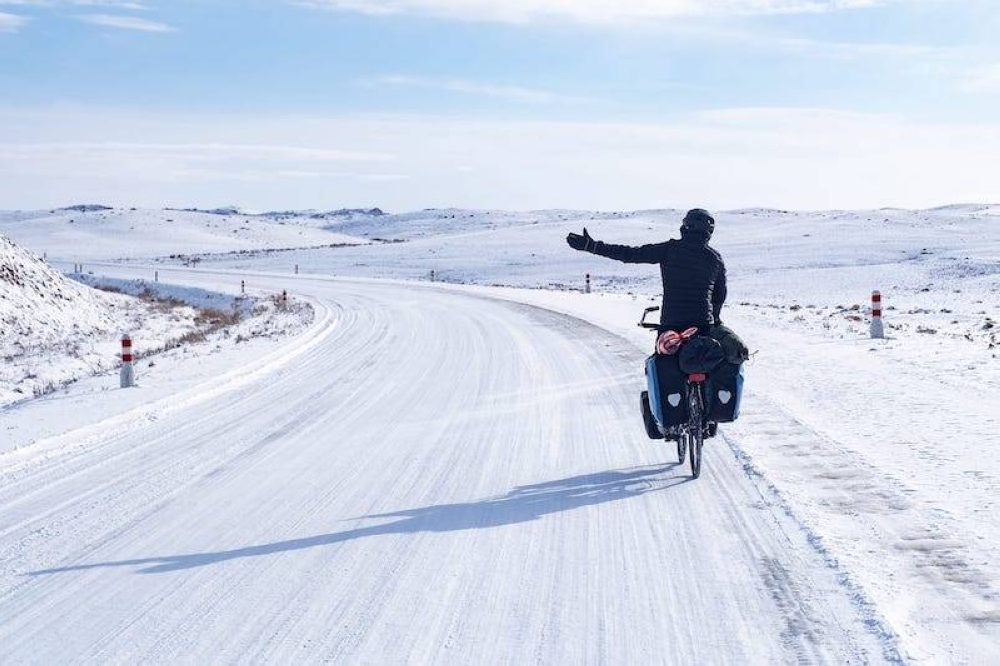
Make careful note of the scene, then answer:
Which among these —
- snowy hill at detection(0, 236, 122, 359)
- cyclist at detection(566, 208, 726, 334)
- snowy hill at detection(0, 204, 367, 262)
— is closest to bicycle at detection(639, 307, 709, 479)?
cyclist at detection(566, 208, 726, 334)

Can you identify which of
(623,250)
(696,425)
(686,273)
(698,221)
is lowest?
(696,425)

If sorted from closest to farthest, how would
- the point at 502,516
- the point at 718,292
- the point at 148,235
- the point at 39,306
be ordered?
the point at 502,516 < the point at 718,292 < the point at 39,306 < the point at 148,235

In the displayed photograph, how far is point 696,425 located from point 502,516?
2.03 metres

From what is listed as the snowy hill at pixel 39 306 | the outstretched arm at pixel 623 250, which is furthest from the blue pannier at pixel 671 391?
the snowy hill at pixel 39 306

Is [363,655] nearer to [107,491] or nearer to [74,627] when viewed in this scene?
[74,627]

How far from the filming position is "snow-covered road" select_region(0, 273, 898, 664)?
16.4 feet

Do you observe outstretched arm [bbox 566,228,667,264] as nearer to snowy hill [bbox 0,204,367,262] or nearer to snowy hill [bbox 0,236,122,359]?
snowy hill [bbox 0,236,122,359]

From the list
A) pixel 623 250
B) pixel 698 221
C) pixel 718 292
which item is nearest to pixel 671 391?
pixel 718 292

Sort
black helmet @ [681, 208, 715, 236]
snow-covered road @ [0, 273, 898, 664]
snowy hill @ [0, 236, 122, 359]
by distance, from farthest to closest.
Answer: snowy hill @ [0, 236, 122, 359], black helmet @ [681, 208, 715, 236], snow-covered road @ [0, 273, 898, 664]

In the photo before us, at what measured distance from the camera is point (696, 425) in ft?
27.9

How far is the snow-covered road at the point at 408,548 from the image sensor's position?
499cm

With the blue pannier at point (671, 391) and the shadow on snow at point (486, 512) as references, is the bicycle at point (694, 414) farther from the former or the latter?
the shadow on snow at point (486, 512)

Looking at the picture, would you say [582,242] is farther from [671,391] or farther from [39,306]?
[39,306]

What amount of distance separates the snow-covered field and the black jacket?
135 cm
